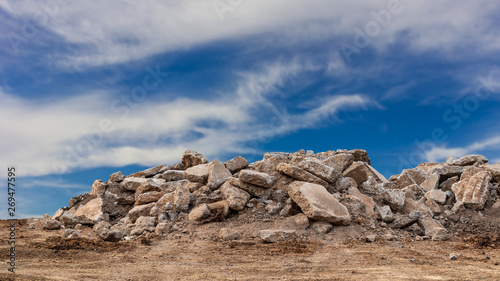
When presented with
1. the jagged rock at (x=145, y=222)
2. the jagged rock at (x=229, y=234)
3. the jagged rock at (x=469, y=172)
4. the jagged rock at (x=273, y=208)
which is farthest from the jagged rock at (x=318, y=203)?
the jagged rock at (x=469, y=172)

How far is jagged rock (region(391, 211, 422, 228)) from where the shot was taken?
11.8 m

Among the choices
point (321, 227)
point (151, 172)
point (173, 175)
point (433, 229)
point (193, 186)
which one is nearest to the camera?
point (321, 227)

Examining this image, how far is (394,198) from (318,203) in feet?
10.1

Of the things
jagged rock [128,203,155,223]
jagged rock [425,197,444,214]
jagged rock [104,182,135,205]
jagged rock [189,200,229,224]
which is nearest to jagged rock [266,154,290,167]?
jagged rock [189,200,229,224]

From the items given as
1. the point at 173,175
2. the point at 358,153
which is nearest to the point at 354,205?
the point at 358,153

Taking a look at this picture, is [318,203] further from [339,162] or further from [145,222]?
[145,222]

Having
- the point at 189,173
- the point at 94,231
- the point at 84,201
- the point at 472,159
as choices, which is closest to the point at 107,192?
the point at 84,201

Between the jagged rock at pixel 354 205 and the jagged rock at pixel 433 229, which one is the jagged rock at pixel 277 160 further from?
the jagged rock at pixel 433 229

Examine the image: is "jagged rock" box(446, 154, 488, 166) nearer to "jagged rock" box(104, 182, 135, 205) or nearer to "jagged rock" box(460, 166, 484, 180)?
"jagged rock" box(460, 166, 484, 180)

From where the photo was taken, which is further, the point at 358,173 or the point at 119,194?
the point at 119,194

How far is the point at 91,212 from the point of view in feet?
45.3

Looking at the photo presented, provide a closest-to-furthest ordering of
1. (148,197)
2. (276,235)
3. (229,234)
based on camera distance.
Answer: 1. (276,235)
2. (229,234)
3. (148,197)

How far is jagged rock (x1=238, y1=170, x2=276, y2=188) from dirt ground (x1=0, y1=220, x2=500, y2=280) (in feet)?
5.51

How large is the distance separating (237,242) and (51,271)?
4423 mm
